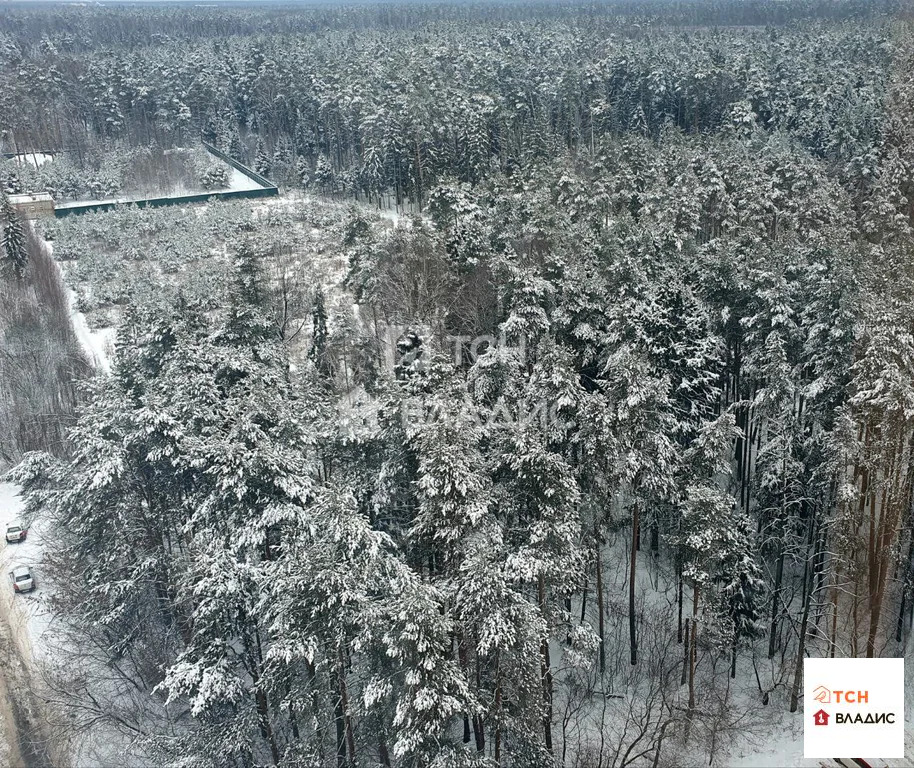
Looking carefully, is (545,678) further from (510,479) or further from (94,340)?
(94,340)

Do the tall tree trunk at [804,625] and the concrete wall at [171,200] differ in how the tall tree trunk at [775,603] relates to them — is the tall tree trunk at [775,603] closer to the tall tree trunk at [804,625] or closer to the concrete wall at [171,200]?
A: the tall tree trunk at [804,625]

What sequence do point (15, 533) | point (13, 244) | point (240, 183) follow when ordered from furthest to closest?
point (240, 183) → point (13, 244) → point (15, 533)

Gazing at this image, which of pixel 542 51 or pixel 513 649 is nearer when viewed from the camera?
pixel 513 649

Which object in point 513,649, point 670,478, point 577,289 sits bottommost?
point 513,649

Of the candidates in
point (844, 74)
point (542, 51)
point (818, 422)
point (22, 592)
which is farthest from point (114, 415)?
point (542, 51)

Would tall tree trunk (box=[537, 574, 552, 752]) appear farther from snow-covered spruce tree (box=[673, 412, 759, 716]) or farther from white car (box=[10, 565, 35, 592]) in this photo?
white car (box=[10, 565, 35, 592])

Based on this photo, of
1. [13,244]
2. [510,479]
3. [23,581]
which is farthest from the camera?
[13,244]

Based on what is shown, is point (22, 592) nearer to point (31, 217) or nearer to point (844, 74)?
point (31, 217)

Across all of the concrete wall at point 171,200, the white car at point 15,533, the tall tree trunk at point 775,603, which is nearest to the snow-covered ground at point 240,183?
the concrete wall at point 171,200

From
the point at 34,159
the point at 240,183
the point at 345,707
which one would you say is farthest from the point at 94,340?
the point at 34,159
